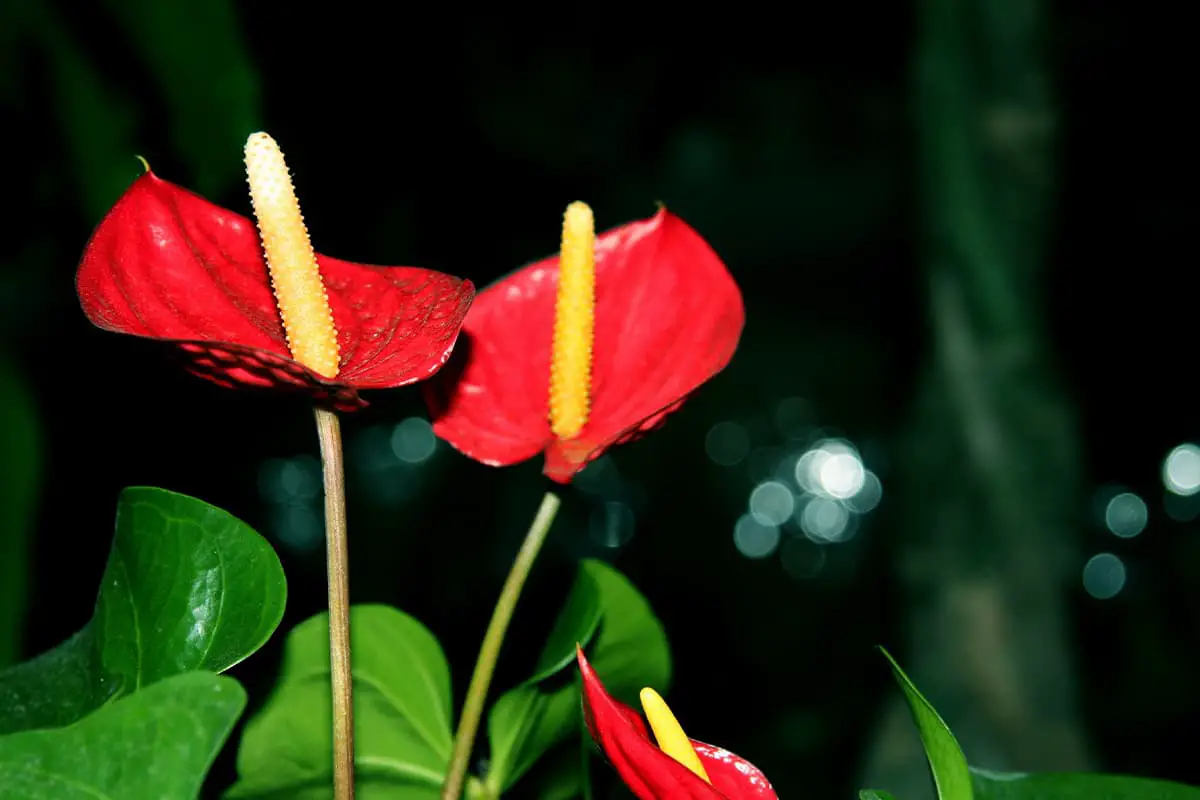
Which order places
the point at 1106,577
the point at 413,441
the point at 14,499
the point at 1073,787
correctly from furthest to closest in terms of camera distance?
the point at 413,441 → the point at 1106,577 → the point at 14,499 → the point at 1073,787

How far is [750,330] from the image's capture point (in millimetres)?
4078

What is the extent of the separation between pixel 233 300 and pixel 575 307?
12cm

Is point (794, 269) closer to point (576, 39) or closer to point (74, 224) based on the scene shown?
point (576, 39)

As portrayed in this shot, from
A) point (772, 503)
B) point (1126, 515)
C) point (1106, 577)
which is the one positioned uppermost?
point (1126, 515)

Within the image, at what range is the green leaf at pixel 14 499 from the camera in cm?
89

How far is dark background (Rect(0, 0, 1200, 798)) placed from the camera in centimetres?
140

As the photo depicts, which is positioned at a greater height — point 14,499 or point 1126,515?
point 14,499

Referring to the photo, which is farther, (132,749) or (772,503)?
(772,503)

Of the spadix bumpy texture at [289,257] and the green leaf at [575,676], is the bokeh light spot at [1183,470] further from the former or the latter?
the spadix bumpy texture at [289,257]

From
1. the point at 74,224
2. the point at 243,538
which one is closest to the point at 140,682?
the point at 243,538

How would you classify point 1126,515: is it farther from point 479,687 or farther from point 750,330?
point 479,687

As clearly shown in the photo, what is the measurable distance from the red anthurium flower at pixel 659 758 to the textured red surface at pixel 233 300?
0.37 ft

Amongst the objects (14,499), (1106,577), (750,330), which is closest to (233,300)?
(14,499)

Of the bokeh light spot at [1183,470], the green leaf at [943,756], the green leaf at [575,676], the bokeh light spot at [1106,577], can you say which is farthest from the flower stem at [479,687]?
the bokeh light spot at [1183,470]
